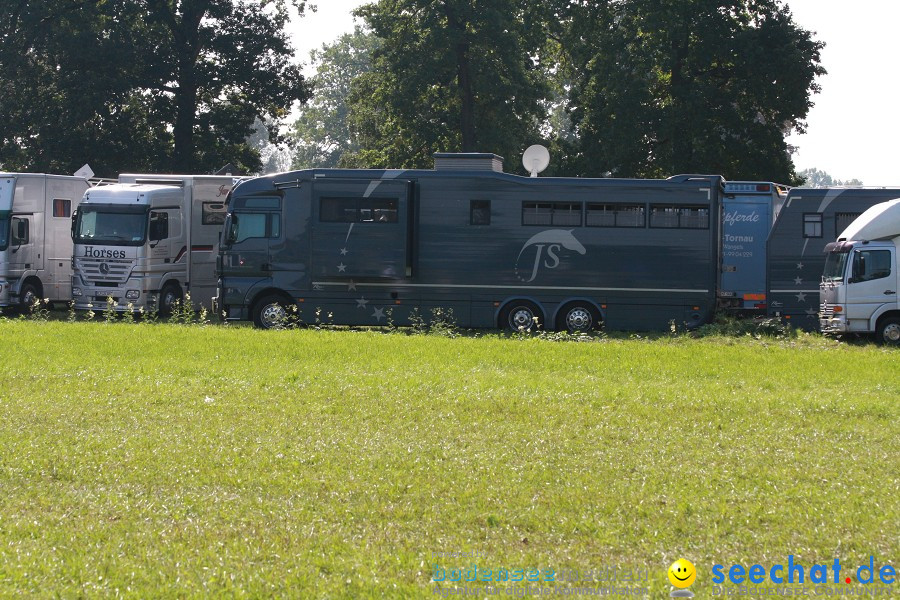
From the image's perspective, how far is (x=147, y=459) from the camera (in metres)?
8.96

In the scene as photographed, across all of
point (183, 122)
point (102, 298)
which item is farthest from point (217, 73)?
point (102, 298)

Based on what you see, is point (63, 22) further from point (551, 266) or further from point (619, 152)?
point (551, 266)

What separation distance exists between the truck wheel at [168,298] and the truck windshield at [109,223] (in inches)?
63.1

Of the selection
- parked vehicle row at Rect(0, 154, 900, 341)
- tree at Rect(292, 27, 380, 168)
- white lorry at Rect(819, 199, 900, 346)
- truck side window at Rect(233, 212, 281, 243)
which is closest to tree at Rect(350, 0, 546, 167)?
parked vehicle row at Rect(0, 154, 900, 341)

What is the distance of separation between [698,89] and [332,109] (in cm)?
7916

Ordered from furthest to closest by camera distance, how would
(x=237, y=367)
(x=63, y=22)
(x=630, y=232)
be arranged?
1. (x=63, y=22)
2. (x=630, y=232)
3. (x=237, y=367)

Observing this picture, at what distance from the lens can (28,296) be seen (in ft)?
90.7

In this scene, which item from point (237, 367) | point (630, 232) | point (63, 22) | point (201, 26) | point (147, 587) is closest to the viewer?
point (147, 587)

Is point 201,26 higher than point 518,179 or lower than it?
higher

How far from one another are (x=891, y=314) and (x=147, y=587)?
1942 cm

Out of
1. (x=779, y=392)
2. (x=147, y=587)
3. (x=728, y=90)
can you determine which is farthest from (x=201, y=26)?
(x=147, y=587)

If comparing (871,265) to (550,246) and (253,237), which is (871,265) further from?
(253,237)

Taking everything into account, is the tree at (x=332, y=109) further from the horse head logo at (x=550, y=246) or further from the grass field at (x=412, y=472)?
the grass field at (x=412, y=472)

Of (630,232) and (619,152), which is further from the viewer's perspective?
(619,152)
